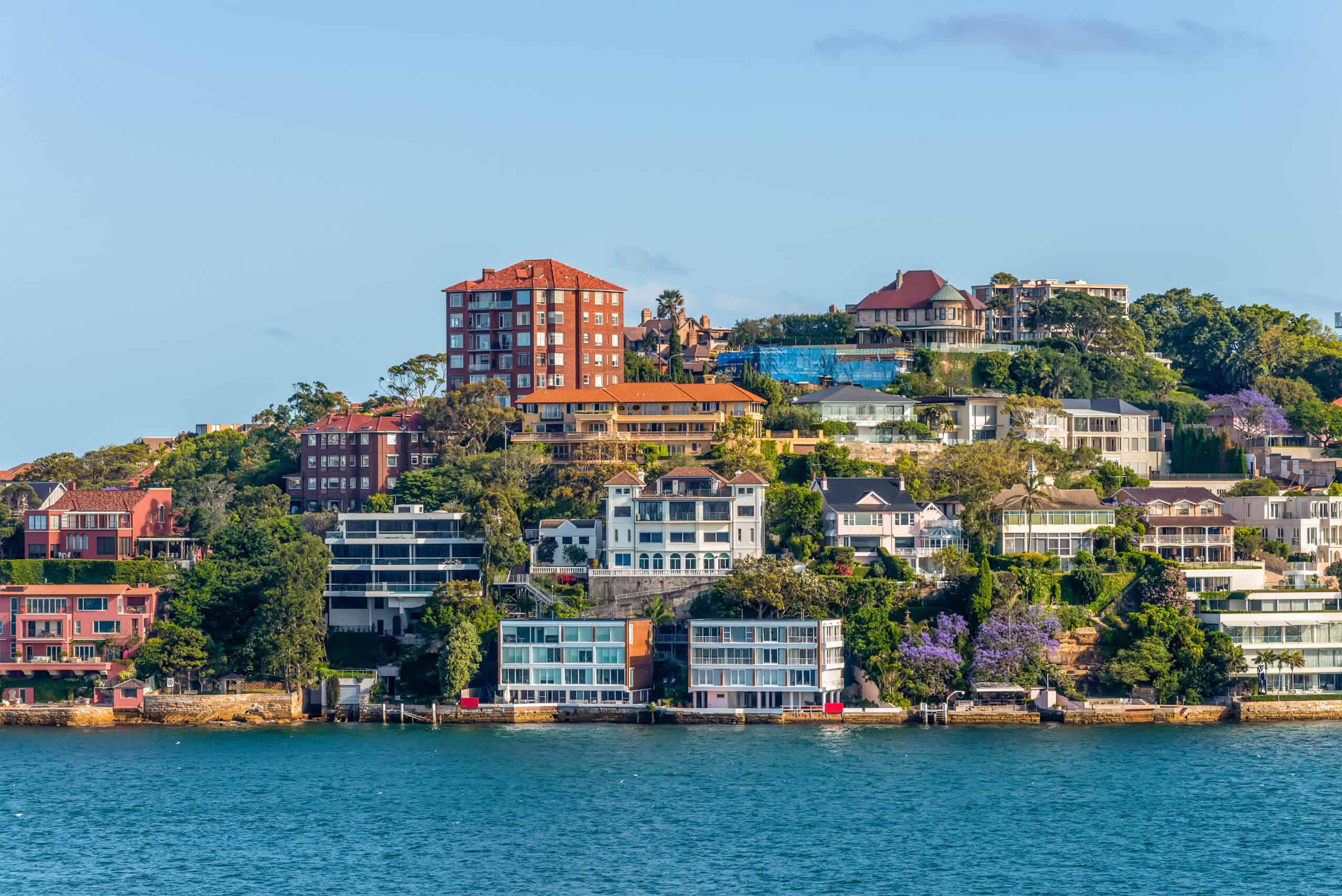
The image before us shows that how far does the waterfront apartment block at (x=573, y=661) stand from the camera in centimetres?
9544

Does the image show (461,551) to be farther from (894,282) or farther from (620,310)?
(894,282)

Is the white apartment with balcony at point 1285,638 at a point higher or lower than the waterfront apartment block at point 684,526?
lower

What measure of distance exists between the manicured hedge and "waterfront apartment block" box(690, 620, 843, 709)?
28.9 m

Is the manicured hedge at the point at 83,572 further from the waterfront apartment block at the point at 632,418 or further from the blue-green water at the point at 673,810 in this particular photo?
the waterfront apartment block at the point at 632,418

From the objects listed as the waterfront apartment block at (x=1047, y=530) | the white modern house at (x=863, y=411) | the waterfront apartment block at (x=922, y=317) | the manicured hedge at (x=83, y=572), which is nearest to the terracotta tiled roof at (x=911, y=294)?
the waterfront apartment block at (x=922, y=317)

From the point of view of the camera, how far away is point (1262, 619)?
9569cm

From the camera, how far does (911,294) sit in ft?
449

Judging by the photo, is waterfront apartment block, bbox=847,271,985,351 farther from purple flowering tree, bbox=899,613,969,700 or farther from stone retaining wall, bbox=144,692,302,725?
stone retaining wall, bbox=144,692,302,725

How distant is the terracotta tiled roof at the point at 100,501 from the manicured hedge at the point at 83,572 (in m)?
3.58

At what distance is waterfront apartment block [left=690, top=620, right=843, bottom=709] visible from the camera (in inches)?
3693

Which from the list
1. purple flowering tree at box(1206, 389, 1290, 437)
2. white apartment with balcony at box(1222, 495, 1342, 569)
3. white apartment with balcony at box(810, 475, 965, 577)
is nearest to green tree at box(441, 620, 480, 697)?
white apartment with balcony at box(810, 475, 965, 577)

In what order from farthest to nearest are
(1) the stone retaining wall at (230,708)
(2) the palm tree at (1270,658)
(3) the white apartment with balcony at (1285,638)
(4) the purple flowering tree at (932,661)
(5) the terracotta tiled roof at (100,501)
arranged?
1. (5) the terracotta tiled roof at (100,501)
2. (1) the stone retaining wall at (230,708)
3. (3) the white apartment with balcony at (1285,638)
4. (2) the palm tree at (1270,658)
5. (4) the purple flowering tree at (932,661)

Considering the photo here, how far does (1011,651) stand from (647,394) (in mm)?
32144

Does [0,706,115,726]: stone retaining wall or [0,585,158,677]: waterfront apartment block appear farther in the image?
[0,585,158,677]: waterfront apartment block
